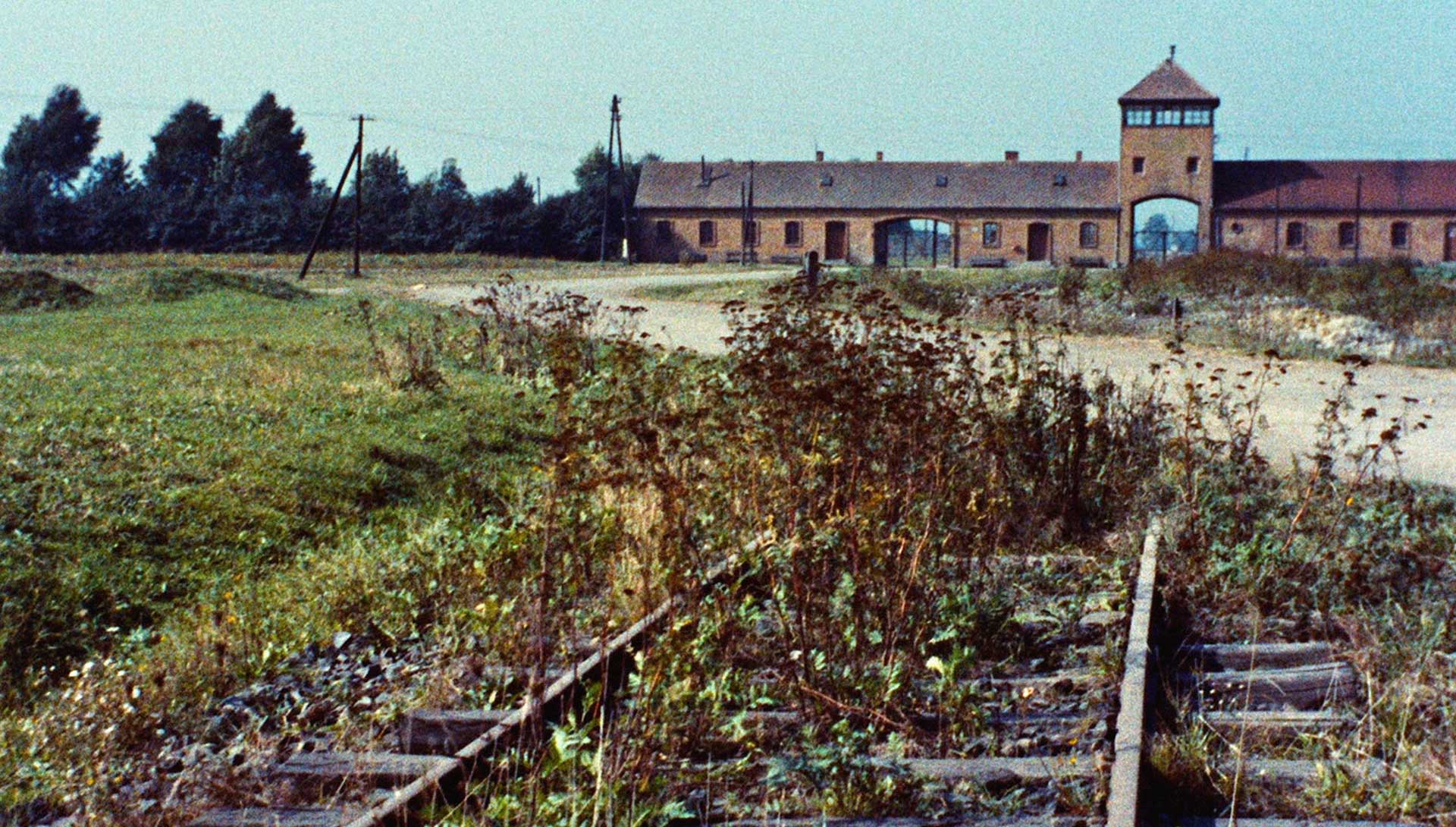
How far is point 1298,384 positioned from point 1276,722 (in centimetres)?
1195

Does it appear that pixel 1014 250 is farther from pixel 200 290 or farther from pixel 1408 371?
pixel 1408 371

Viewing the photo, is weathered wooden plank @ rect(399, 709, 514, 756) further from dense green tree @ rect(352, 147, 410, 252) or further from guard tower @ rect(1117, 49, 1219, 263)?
guard tower @ rect(1117, 49, 1219, 263)

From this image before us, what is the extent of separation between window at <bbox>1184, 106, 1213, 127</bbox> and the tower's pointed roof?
45cm

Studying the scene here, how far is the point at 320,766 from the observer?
476 centimetres

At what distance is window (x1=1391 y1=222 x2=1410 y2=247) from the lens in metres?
69.4

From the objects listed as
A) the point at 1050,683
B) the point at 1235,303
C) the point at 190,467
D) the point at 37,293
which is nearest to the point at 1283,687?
the point at 1050,683

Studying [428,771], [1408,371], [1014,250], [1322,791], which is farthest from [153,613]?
[1014,250]

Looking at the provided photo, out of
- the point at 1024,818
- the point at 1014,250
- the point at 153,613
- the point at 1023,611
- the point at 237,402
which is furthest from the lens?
the point at 1014,250

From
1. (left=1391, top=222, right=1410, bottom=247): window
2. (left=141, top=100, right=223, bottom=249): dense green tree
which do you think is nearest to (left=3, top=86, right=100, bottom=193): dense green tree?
(left=141, top=100, right=223, bottom=249): dense green tree

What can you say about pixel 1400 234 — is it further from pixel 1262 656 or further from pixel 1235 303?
pixel 1262 656

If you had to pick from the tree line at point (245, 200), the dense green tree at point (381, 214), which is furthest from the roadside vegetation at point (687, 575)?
the dense green tree at point (381, 214)

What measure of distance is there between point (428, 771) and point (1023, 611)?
9.99 ft

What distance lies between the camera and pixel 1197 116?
6788 centimetres

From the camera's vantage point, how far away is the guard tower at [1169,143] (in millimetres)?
67938
